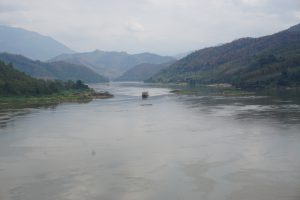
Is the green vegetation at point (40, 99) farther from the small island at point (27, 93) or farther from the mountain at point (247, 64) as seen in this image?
the mountain at point (247, 64)

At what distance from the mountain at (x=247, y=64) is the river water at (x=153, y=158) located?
2334 inches

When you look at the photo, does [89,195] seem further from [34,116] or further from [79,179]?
[34,116]

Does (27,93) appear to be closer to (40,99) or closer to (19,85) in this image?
(19,85)

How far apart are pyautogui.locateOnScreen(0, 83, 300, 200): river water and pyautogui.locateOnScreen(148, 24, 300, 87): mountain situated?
5929cm

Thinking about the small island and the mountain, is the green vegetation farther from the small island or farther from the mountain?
the mountain

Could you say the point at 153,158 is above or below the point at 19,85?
below

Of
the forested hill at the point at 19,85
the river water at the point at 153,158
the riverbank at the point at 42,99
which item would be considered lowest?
the river water at the point at 153,158

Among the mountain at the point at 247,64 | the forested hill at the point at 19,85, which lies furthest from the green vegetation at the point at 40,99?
the mountain at the point at 247,64

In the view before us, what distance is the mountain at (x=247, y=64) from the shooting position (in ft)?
353

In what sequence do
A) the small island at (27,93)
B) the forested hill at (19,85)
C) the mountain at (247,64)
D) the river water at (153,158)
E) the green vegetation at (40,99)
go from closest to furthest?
the river water at (153,158) < the green vegetation at (40,99) < the small island at (27,93) < the forested hill at (19,85) < the mountain at (247,64)

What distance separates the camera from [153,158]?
28.1 meters

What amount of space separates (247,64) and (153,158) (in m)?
116

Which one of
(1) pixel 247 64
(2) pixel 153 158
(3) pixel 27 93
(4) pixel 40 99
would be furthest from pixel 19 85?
(1) pixel 247 64

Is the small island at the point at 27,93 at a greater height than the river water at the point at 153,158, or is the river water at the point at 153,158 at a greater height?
the small island at the point at 27,93
